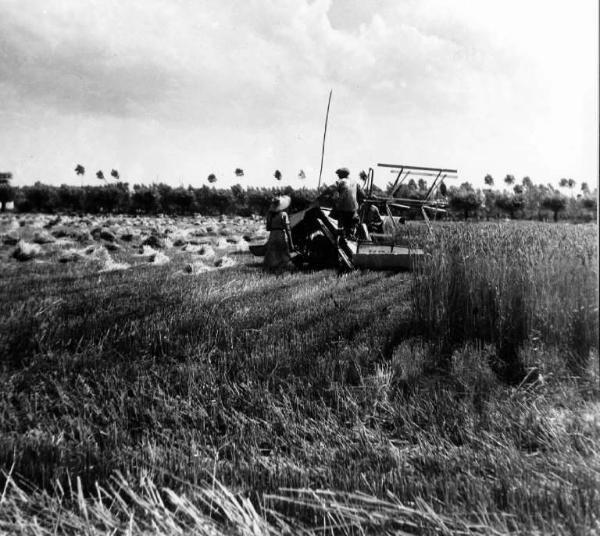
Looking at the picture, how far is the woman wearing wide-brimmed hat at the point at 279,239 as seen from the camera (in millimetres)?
10203

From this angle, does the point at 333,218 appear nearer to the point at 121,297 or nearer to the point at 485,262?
the point at 121,297

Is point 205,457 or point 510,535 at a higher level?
point 510,535

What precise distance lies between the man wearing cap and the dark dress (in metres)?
1.37

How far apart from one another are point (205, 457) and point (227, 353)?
140cm

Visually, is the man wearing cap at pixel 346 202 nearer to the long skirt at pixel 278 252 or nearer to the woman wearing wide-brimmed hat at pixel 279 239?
the woman wearing wide-brimmed hat at pixel 279 239

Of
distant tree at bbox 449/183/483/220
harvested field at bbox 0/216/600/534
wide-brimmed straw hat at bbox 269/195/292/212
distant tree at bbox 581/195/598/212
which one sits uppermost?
distant tree at bbox 449/183/483/220

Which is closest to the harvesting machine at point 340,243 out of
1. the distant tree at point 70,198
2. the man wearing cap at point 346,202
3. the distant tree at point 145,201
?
the man wearing cap at point 346,202

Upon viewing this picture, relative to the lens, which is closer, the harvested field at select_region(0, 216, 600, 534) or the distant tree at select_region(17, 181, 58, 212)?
the harvested field at select_region(0, 216, 600, 534)

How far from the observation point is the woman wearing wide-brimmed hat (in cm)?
1020

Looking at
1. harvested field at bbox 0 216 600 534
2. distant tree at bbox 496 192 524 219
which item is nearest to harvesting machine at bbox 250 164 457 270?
harvested field at bbox 0 216 600 534

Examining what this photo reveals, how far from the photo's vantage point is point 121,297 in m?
5.79

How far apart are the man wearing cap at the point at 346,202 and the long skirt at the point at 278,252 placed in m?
1.49

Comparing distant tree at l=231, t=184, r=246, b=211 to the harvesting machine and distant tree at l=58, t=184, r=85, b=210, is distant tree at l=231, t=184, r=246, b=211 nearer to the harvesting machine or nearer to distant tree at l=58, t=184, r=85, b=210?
distant tree at l=58, t=184, r=85, b=210

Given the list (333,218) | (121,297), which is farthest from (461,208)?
(121,297)
